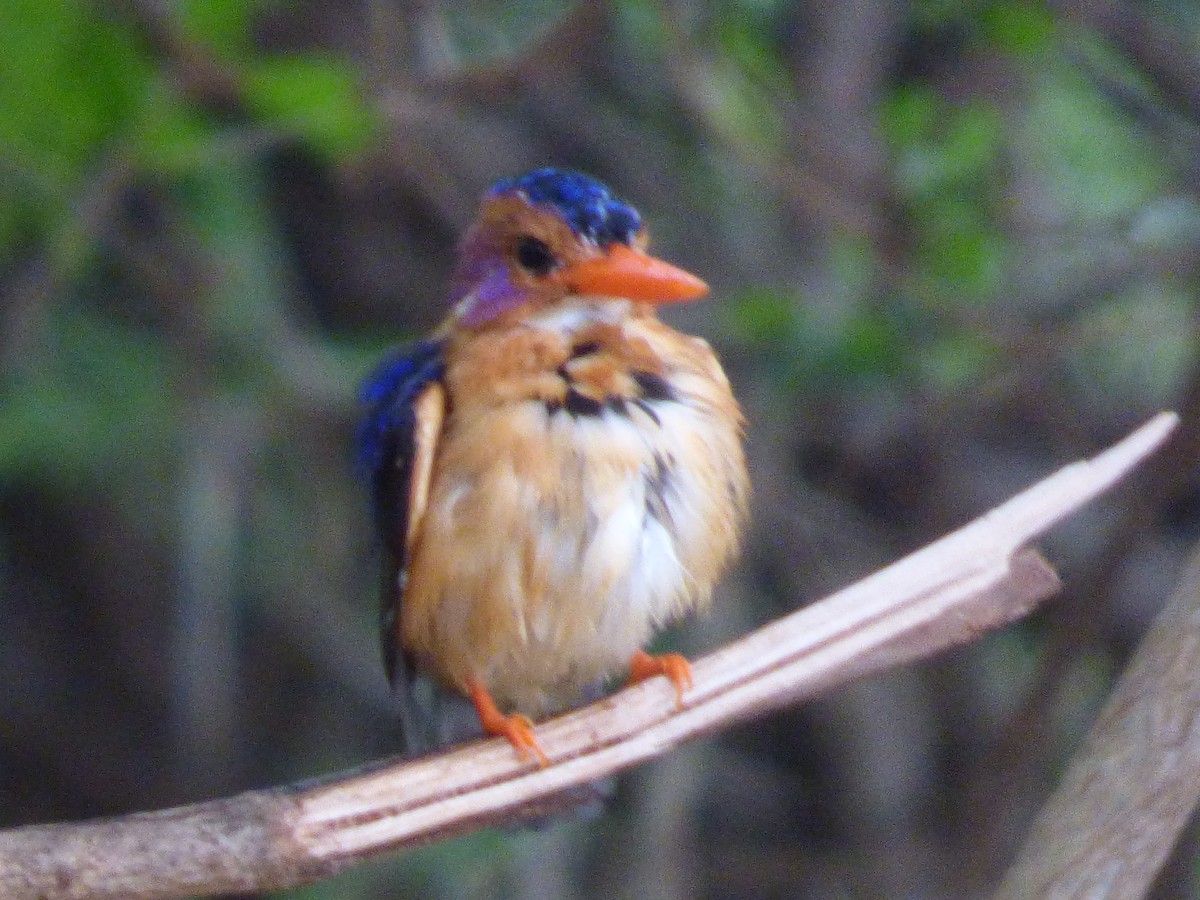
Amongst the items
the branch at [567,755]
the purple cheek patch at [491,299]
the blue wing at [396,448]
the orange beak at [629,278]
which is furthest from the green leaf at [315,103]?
the branch at [567,755]

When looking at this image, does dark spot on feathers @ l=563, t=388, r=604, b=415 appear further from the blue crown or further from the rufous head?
the blue crown

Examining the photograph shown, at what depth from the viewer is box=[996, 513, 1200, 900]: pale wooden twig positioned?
2277mm

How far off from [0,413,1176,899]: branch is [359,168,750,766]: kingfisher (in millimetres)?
88

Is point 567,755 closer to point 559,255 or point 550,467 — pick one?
point 550,467

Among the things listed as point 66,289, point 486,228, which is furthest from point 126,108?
point 486,228

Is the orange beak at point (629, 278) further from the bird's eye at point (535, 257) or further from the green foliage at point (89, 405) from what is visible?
the green foliage at point (89, 405)

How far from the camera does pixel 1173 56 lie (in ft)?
13.1

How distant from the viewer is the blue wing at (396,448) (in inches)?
117

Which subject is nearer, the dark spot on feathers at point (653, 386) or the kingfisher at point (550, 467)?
the kingfisher at point (550, 467)

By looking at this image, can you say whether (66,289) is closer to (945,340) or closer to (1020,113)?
(945,340)

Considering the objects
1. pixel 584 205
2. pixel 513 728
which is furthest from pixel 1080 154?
pixel 513 728

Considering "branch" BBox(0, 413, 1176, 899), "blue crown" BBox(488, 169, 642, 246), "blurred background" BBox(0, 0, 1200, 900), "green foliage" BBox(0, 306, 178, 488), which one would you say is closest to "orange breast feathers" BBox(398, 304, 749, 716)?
"blue crown" BBox(488, 169, 642, 246)

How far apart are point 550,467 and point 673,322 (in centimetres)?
191

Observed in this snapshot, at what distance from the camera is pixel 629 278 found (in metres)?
2.98
